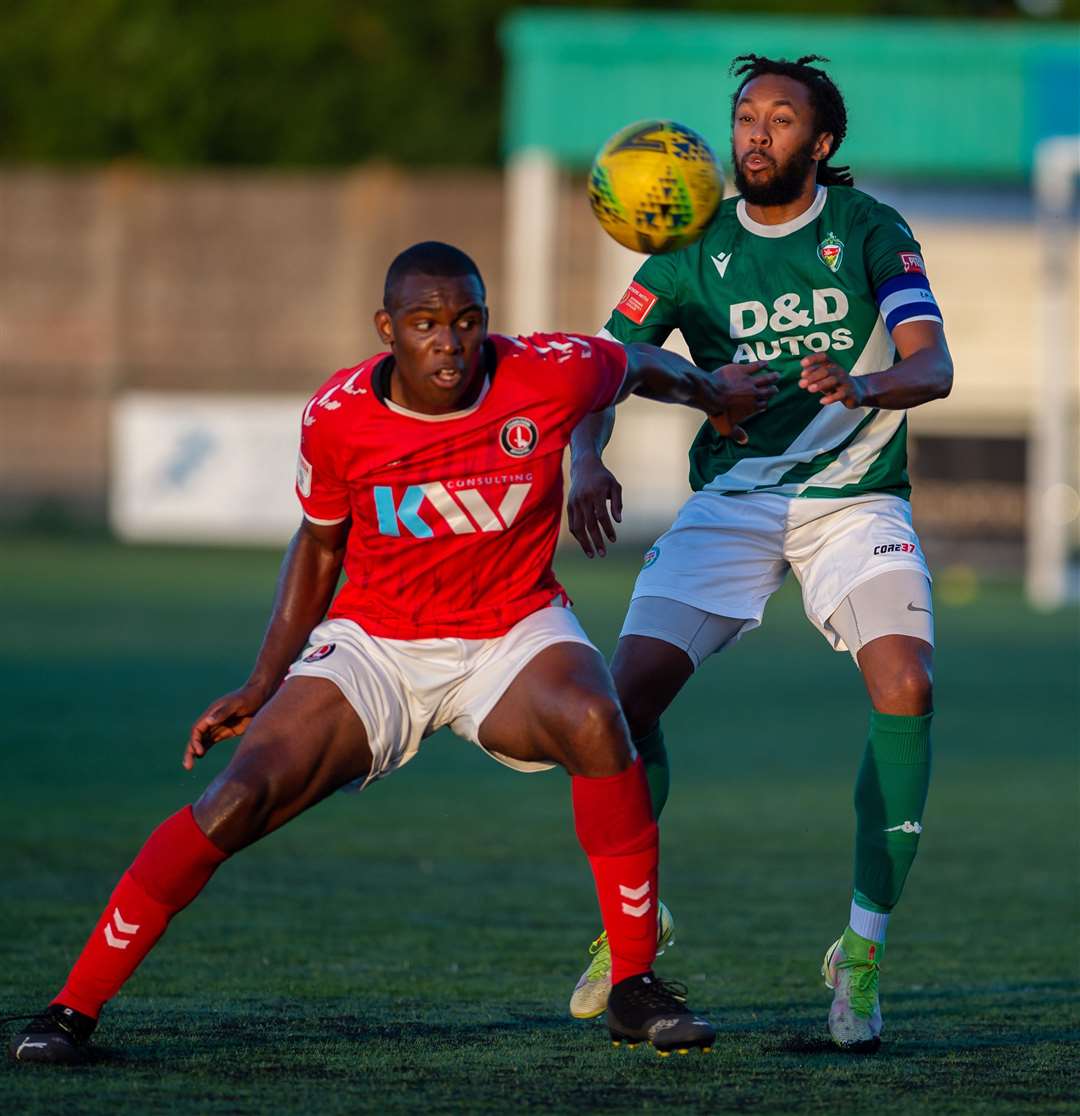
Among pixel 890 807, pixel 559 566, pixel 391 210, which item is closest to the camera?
pixel 890 807

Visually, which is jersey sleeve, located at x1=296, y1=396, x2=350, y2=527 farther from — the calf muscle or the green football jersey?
the green football jersey

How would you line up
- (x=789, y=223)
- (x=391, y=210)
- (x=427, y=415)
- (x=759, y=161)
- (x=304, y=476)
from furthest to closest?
(x=391, y=210) < (x=789, y=223) < (x=759, y=161) < (x=304, y=476) < (x=427, y=415)

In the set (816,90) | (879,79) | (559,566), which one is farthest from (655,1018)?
(879,79)

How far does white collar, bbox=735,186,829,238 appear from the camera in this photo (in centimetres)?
569

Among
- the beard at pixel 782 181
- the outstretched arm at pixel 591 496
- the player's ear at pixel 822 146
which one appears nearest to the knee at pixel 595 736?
the outstretched arm at pixel 591 496

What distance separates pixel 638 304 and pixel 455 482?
107 cm

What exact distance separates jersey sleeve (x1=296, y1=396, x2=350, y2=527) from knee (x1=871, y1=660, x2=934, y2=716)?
1.44 metres

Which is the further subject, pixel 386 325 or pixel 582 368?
pixel 582 368

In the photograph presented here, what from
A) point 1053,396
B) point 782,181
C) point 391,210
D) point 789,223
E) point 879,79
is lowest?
point 1053,396

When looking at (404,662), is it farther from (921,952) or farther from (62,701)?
(62,701)

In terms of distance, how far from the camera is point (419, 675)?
503cm

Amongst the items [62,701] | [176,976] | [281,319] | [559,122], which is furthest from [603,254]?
[176,976]

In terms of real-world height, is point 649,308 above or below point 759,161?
below

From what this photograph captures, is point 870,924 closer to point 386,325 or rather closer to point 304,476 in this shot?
point 304,476
